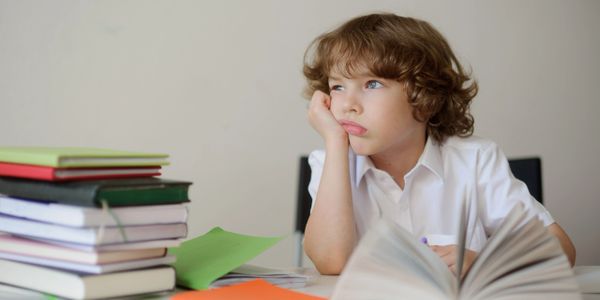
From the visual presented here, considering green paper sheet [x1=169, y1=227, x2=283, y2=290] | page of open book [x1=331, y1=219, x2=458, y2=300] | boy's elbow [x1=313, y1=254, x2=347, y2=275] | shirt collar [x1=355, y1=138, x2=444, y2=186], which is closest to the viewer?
page of open book [x1=331, y1=219, x2=458, y2=300]

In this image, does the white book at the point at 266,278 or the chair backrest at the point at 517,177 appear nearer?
the white book at the point at 266,278

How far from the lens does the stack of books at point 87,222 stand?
0.75 meters

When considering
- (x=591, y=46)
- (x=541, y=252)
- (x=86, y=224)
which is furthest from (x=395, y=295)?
(x=591, y=46)

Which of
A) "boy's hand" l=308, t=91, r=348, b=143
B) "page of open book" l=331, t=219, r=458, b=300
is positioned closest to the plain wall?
"boy's hand" l=308, t=91, r=348, b=143

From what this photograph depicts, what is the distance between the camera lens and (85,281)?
74 cm

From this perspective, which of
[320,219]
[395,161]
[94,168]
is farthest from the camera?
[395,161]

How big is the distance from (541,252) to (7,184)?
64 centimetres

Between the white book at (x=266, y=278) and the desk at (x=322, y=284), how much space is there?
0.01 m

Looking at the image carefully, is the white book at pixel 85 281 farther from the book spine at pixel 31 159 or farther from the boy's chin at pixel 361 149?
the boy's chin at pixel 361 149

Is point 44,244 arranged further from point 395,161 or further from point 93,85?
point 93,85

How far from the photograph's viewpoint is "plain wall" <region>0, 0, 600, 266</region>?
6.47ft

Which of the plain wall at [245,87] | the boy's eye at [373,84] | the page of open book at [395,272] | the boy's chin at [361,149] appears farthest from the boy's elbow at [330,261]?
the plain wall at [245,87]

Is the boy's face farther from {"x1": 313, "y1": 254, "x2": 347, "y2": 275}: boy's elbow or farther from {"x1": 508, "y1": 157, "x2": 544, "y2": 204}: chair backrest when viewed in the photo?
{"x1": 508, "y1": 157, "x2": 544, "y2": 204}: chair backrest

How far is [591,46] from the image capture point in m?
2.60
